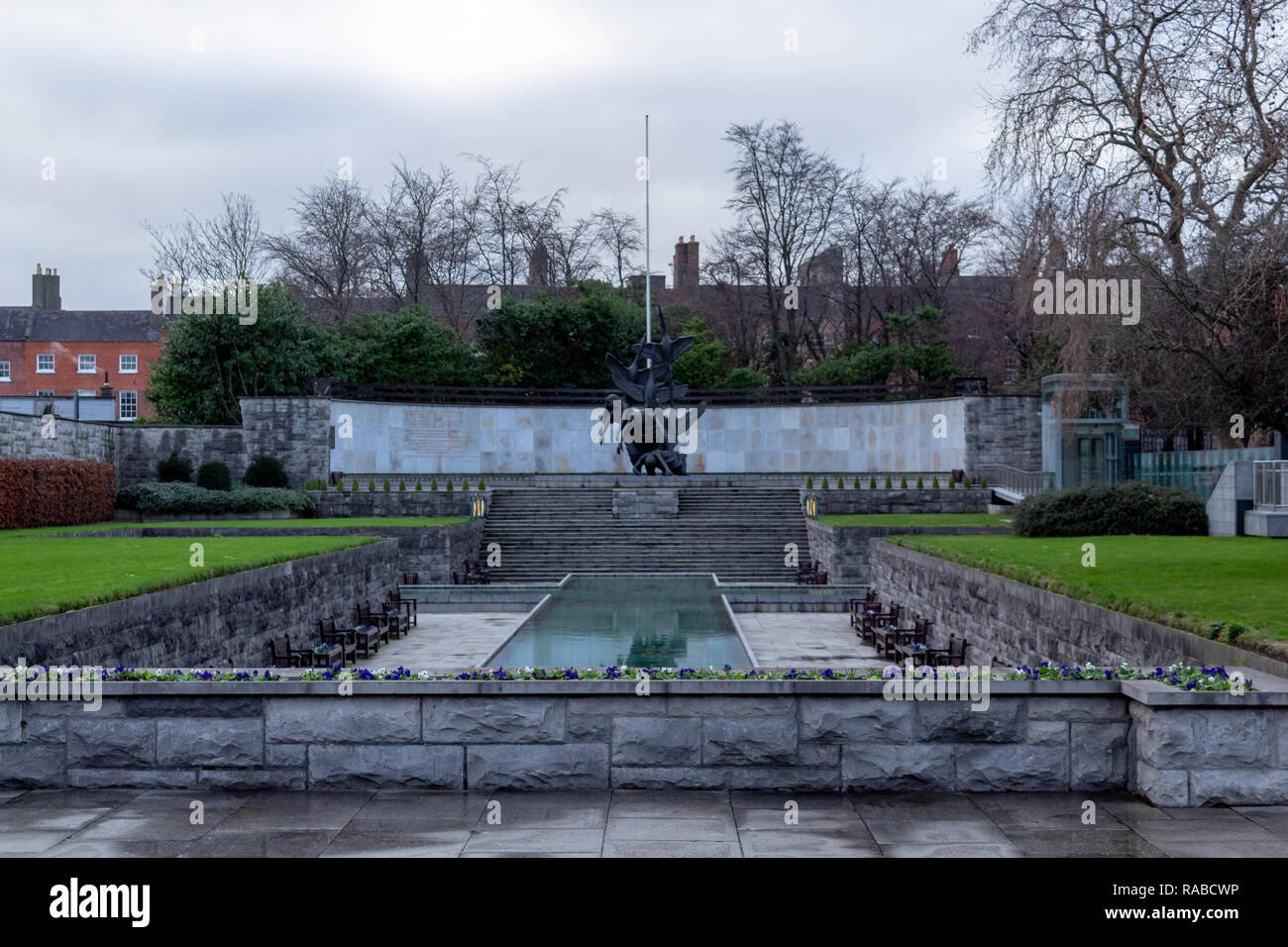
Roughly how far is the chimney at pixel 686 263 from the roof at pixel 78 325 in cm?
2967

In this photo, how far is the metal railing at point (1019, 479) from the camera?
1368 inches

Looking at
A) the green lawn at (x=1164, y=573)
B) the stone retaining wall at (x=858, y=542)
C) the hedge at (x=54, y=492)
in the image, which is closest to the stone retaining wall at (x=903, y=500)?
the stone retaining wall at (x=858, y=542)

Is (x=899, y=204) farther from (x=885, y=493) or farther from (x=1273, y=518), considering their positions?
(x=1273, y=518)

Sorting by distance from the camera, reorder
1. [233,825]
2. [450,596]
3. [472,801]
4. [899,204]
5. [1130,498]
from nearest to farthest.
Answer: [233,825] < [472,801] < [1130,498] < [450,596] < [899,204]

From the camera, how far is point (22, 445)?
3197 cm

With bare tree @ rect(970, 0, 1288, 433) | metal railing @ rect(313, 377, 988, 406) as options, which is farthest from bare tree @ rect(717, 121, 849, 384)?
bare tree @ rect(970, 0, 1288, 433)

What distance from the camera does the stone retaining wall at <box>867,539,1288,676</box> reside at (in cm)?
1016

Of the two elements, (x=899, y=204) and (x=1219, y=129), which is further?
(x=899, y=204)

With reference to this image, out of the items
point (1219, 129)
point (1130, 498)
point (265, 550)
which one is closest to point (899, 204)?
point (1130, 498)

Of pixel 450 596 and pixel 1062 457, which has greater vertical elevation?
Result: pixel 1062 457

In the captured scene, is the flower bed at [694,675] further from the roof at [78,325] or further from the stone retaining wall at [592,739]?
the roof at [78,325]

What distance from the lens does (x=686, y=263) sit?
7188 cm

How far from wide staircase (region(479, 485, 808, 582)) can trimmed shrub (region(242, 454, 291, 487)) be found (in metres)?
8.55

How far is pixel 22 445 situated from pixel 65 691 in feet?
90.7
